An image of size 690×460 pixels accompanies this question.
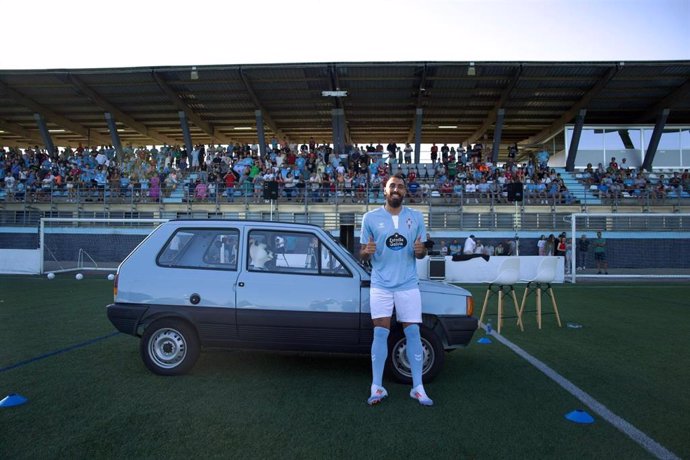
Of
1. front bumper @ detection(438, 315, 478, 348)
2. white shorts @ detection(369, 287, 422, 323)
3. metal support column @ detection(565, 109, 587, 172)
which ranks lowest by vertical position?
front bumper @ detection(438, 315, 478, 348)

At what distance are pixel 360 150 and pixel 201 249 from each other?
81.6ft

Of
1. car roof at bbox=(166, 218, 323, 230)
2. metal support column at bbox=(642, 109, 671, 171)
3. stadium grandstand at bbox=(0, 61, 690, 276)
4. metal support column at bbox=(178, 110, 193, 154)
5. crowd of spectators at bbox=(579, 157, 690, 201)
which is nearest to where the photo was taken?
car roof at bbox=(166, 218, 323, 230)

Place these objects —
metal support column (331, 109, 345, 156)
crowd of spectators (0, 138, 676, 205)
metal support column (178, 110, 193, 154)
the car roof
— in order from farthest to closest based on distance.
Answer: metal support column (178, 110, 193, 154)
metal support column (331, 109, 345, 156)
crowd of spectators (0, 138, 676, 205)
the car roof

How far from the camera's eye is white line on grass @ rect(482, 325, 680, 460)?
3.70m

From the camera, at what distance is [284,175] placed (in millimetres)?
26188

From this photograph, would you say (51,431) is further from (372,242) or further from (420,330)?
(420,330)

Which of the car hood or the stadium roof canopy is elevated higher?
the stadium roof canopy

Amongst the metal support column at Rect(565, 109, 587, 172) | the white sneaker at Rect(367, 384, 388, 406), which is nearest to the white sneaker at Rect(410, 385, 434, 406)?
the white sneaker at Rect(367, 384, 388, 406)

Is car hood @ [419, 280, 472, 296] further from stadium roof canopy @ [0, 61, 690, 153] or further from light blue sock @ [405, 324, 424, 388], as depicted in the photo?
stadium roof canopy @ [0, 61, 690, 153]

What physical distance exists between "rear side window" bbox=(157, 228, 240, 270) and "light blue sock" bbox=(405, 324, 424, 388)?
2063mm

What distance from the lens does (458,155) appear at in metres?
29.6

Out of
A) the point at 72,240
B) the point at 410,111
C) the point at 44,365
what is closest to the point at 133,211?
the point at 72,240

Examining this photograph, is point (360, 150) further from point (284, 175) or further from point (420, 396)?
point (420, 396)

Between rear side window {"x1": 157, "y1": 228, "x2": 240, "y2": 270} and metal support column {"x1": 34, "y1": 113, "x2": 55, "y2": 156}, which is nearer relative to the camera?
rear side window {"x1": 157, "y1": 228, "x2": 240, "y2": 270}
